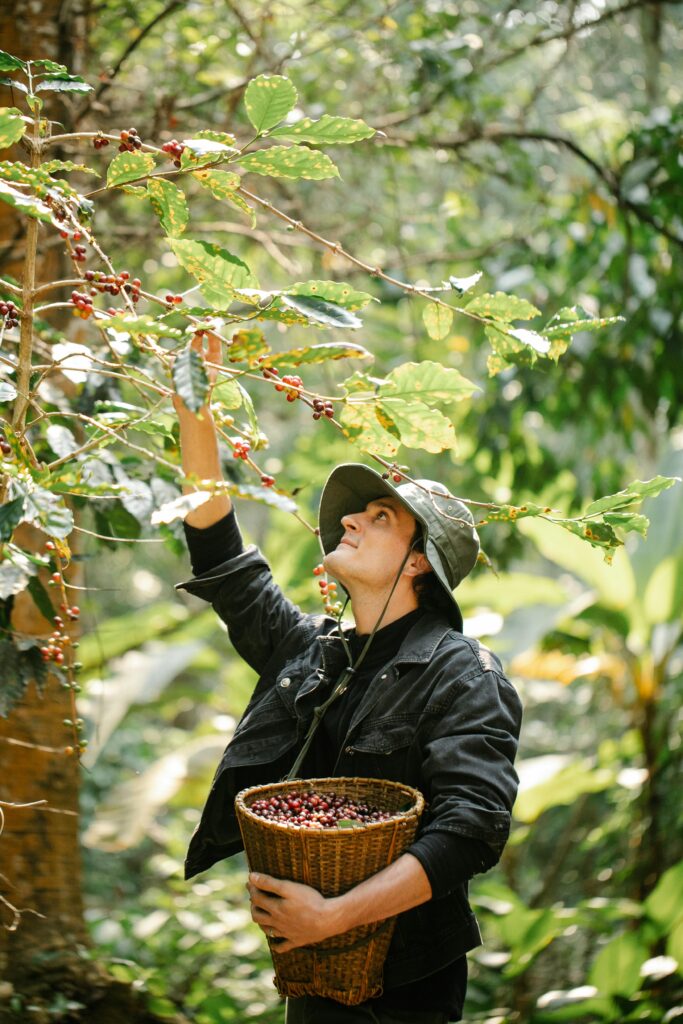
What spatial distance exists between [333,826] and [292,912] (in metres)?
0.14

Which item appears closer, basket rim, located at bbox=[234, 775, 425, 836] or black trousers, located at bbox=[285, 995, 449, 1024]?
basket rim, located at bbox=[234, 775, 425, 836]

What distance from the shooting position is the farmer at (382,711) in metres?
1.50

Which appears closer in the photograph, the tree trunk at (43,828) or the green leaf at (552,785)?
the tree trunk at (43,828)

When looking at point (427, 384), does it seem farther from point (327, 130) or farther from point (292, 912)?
point (292, 912)

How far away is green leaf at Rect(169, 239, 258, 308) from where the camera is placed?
4.77ft

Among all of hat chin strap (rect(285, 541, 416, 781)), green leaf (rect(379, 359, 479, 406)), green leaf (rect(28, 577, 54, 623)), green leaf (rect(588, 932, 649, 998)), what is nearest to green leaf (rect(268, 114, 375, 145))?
green leaf (rect(379, 359, 479, 406))

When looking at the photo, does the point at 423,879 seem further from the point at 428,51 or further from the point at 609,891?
the point at 609,891

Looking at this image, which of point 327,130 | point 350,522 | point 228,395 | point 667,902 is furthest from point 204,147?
point 667,902

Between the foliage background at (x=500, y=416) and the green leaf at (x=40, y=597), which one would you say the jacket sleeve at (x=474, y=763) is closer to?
the green leaf at (x=40, y=597)

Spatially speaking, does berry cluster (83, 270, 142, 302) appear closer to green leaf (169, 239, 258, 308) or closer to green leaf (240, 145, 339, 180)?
green leaf (169, 239, 258, 308)

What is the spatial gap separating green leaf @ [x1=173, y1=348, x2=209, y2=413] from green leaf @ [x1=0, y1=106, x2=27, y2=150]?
395mm

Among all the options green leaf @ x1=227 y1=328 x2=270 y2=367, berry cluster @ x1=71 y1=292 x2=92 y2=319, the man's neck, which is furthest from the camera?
the man's neck

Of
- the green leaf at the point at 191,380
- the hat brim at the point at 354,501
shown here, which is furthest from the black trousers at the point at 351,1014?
the green leaf at the point at 191,380

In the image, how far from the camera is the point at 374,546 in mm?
1888
